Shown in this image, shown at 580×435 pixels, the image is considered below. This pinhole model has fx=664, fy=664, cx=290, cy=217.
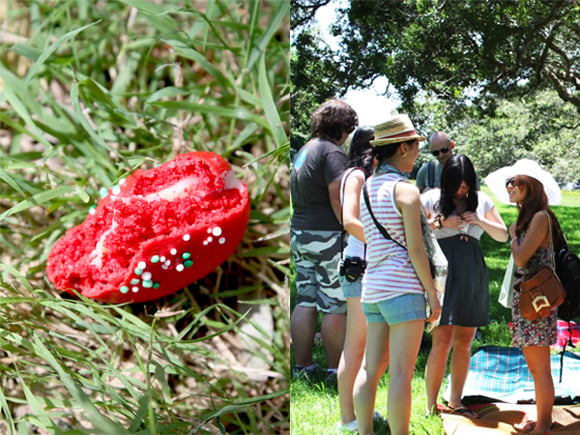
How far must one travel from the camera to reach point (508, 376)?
519 mm

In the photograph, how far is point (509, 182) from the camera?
0.50 metres

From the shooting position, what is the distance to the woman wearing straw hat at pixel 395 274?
503 mm

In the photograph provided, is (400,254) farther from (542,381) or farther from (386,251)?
(542,381)

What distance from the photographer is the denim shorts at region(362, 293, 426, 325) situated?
0.50 m

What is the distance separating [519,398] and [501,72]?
0.25m

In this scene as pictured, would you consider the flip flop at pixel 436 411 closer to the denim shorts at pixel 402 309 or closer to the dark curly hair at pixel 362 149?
the denim shorts at pixel 402 309

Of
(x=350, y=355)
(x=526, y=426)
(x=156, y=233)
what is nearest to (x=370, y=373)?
(x=350, y=355)

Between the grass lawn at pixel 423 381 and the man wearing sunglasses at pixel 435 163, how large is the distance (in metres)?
0.04

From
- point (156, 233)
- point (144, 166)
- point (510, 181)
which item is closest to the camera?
point (510, 181)

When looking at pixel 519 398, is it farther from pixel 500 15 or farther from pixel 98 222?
pixel 98 222

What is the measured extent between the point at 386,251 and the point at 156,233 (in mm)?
233

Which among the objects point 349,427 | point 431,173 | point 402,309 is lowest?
point 349,427

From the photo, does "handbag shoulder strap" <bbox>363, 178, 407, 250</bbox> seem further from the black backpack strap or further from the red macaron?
the red macaron

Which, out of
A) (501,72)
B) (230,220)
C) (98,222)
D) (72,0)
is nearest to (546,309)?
(501,72)
